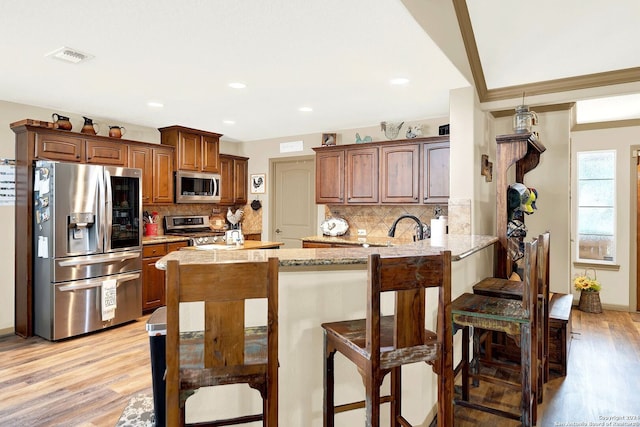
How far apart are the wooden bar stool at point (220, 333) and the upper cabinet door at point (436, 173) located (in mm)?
3618

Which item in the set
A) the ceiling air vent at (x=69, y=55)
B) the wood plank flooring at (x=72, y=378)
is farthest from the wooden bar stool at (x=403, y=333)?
the ceiling air vent at (x=69, y=55)

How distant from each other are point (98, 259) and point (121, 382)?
5.27ft

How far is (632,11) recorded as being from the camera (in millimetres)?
2801

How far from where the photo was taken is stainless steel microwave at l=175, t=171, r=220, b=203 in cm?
537

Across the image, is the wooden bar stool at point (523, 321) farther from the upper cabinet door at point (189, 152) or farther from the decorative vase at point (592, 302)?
the upper cabinet door at point (189, 152)

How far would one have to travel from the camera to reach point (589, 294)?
4828mm

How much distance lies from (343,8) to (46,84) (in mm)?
2934

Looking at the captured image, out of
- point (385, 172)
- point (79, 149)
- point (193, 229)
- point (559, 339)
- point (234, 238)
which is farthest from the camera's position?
point (193, 229)

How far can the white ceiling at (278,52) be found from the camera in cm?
221

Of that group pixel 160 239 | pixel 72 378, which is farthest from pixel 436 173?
pixel 72 378

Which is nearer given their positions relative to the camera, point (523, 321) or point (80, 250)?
point (523, 321)

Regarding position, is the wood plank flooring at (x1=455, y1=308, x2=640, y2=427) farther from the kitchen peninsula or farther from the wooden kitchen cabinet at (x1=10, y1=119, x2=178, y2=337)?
the wooden kitchen cabinet at (x1=10, y1=119, x2=178, y2=337)

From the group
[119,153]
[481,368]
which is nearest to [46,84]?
[119,153]

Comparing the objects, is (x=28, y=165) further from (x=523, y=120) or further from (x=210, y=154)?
(x=523, y=120)
